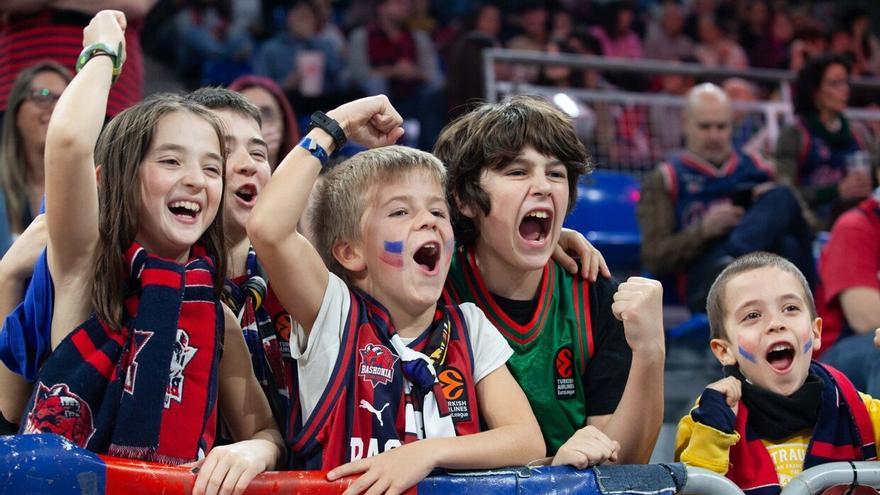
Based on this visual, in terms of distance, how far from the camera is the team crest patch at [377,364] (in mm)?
2232

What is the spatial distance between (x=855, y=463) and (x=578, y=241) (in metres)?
0.92

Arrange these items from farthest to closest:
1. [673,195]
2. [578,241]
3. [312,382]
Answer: [673,195] < [578,241] < [312,382]

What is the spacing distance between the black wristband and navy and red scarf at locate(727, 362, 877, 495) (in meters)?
1.07

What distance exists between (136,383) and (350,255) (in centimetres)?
59

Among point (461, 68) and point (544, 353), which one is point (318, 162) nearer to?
point (544, 353)

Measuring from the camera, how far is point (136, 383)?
2080mm

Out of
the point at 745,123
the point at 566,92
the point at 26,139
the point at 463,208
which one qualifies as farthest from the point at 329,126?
the point at 745,123

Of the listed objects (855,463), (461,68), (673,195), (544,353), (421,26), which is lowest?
(855,463)

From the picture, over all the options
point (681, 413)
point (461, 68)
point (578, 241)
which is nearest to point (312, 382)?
point (578, 241)

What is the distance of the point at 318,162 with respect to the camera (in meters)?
2.28

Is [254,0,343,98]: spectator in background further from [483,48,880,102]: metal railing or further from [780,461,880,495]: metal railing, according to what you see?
[780,461,880,495]: metal railing

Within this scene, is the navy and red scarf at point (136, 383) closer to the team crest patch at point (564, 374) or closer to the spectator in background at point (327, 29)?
the team crest patch at point (564, 374)

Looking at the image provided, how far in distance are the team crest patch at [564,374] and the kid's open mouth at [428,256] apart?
40cm

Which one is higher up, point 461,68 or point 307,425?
point 461,68
